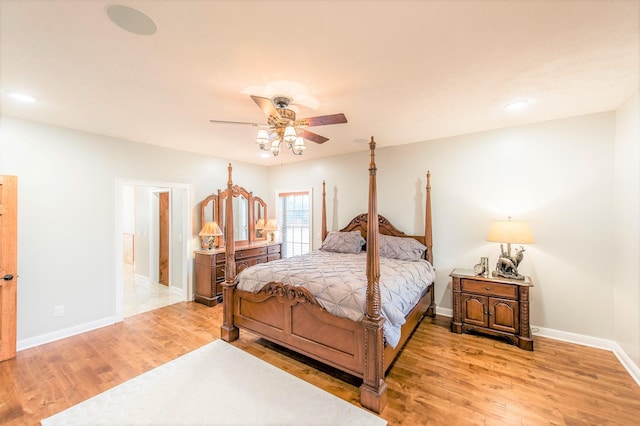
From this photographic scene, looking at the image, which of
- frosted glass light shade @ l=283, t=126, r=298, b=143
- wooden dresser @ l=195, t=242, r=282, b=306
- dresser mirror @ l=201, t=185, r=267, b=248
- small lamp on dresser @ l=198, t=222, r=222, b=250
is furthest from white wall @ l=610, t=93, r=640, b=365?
dresser mirror @ l=201, t=185, r=267, b=248

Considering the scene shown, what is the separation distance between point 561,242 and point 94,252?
6.12m

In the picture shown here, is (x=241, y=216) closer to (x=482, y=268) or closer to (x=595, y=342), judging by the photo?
(x=482, y=268)

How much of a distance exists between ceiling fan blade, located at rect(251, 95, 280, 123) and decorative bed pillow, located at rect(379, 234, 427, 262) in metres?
2.60

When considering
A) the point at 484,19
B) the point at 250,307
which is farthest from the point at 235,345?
the point at 484,19

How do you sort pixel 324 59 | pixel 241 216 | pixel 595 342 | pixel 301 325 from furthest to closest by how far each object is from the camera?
pixel 241 216 < pixel 595 342 < pixel 301 325 < pixel 324 59

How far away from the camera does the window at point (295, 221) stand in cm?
575

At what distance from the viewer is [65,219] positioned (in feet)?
11.0

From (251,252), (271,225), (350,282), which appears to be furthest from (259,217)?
(350,282)

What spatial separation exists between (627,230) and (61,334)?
6572 mm

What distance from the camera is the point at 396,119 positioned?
125 inches

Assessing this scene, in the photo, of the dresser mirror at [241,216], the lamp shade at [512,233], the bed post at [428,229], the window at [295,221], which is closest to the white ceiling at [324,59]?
the bed post at [428,229]

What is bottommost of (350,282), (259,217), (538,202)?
(350,282)

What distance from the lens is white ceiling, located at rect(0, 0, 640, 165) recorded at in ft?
4.81

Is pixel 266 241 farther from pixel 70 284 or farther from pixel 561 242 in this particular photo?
pixel 561 242
